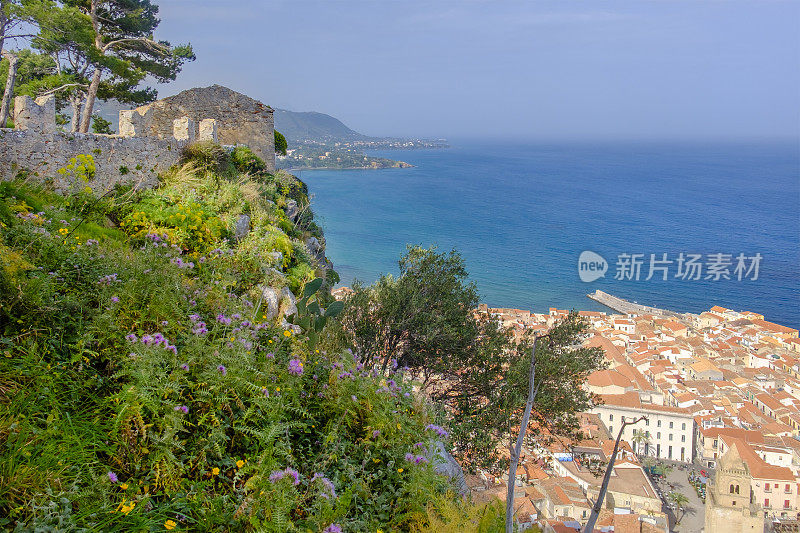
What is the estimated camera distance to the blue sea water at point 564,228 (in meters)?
46.1

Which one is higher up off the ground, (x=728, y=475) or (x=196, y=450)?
(x=196, y=450)

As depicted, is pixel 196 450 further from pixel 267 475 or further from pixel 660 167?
pixel 660 167

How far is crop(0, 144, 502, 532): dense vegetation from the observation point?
2746mm

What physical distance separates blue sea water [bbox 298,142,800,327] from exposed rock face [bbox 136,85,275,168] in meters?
6.23

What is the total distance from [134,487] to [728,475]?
25.7m

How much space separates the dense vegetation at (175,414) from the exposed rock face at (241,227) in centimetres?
237

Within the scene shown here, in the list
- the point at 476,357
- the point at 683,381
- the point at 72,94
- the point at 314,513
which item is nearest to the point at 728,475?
the point at 683,381

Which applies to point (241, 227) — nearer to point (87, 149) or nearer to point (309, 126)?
point (87, 149)

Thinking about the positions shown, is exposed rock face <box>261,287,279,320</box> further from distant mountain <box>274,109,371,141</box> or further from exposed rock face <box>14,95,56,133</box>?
distant mountain <box>274,109,371,141</box>

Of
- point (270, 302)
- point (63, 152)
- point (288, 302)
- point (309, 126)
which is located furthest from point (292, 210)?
point (309, 126)

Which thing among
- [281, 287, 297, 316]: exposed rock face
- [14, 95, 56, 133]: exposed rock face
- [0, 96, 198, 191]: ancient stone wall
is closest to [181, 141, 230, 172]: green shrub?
[0, 96, 198, 191]: ancient stone wall

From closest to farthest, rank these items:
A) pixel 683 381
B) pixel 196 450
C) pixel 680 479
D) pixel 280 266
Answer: pixel 196 450
pixel 280 266
pixel 680 479
pixel 683 381

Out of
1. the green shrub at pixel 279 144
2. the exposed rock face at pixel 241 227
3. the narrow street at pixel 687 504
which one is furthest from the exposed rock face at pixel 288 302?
the narrow street at pixel 687 504

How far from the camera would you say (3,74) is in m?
13.2
